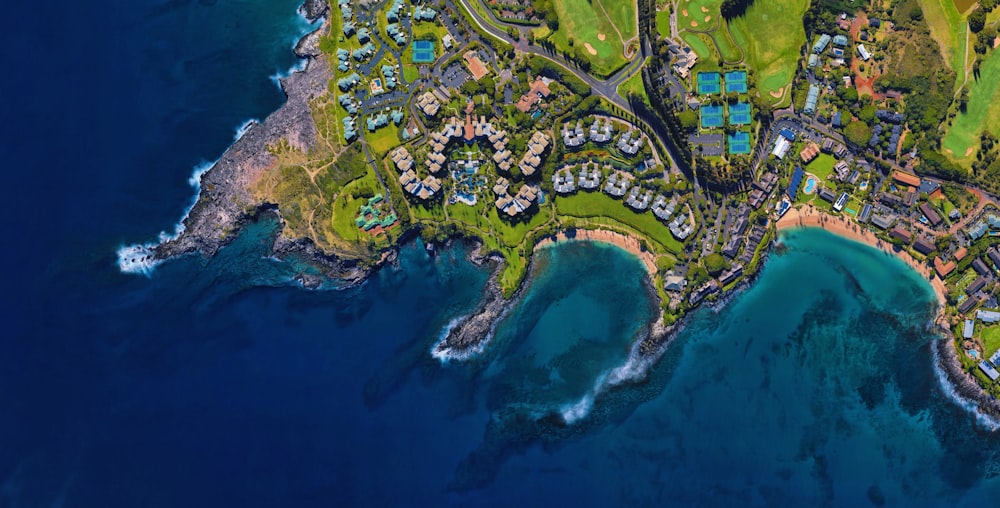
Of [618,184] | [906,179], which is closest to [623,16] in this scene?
[618,184]

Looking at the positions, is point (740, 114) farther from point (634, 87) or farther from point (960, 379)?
point (960, 379)

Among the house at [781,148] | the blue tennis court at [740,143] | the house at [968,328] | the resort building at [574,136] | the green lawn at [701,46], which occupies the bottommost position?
the house at [968,328]

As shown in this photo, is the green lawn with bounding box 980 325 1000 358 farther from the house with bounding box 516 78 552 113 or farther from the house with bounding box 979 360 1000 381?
the house with bounding box 516 78 552 113

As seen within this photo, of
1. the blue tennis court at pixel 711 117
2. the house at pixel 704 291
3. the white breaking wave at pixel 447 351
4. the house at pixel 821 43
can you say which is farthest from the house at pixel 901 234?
the white breaking wave at pixel 447 351

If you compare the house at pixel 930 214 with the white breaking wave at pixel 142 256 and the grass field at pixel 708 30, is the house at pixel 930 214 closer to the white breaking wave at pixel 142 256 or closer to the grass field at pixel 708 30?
the grass field at pixel 708 30

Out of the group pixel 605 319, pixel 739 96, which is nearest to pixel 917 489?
pixel 605 319

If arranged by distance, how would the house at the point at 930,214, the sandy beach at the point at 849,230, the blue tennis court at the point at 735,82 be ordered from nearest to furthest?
the house at the point at 930,214
the blue tennis court at the point at 735,82
the sandy beach at the point at 849,230
